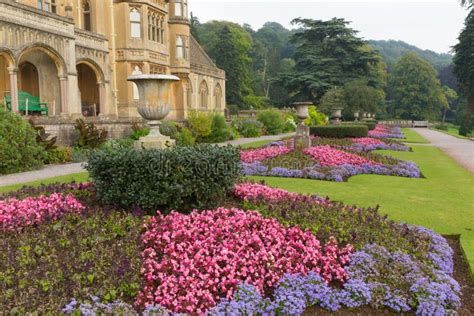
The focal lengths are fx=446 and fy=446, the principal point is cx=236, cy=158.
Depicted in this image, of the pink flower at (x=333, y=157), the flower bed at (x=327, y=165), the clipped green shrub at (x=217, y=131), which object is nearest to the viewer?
the flower bed at (x=327, y=165)

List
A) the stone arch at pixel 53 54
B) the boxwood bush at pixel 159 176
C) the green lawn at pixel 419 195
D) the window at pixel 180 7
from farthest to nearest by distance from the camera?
the window at pixel 180 7
the stone arch at pixel 53 54
the green lawn at pixel 419 195
the boxwood bush at pixel 159 176

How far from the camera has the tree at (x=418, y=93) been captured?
72.0m

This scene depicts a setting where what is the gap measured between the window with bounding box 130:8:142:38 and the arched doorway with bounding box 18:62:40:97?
6.73m

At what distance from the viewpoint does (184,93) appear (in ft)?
112

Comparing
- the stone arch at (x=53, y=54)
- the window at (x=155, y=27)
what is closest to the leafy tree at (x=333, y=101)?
the window at (x=155, y=27)

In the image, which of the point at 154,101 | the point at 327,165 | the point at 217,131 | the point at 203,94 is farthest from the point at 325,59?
the point at 154,101

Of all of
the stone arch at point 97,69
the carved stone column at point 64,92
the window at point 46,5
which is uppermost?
the window at point 46,5

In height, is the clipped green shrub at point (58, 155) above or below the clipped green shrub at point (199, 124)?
below

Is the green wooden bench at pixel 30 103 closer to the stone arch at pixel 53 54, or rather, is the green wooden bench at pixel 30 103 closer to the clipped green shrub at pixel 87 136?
the stone arch at pixel 53 54

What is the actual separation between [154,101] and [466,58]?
5280cm

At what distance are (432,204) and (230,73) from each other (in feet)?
175

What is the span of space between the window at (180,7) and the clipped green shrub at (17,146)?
21403mm

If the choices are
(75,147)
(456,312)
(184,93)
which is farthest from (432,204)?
(184,93)

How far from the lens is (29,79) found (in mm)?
23609
